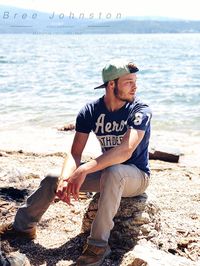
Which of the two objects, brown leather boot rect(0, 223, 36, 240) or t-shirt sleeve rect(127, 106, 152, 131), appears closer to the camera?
t-shirt sleeve rect(127, 106, 152, 131)

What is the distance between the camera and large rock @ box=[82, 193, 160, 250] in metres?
4.55

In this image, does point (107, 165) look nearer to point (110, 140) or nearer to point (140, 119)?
point (110, 140)

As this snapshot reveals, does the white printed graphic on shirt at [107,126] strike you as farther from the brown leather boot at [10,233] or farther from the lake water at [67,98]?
the lake water at [67,98]

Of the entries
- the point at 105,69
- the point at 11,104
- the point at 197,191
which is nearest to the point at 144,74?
the point at 11,104

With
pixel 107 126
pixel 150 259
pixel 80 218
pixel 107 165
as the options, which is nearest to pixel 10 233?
pixel 80 218

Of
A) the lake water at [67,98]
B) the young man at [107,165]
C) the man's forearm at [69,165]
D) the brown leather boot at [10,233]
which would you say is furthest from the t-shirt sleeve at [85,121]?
the lake water at [67,98]

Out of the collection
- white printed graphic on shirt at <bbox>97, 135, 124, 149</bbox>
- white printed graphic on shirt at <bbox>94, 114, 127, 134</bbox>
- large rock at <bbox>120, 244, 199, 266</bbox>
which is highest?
white printed graphic on shirt at <bbox>94, 114, 127, 134</bbox>

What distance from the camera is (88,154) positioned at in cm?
892

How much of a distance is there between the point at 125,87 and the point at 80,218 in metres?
1.62

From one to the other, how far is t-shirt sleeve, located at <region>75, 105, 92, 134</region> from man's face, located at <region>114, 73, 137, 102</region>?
31 cm

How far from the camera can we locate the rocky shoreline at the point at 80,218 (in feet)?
14.8

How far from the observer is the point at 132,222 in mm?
4570

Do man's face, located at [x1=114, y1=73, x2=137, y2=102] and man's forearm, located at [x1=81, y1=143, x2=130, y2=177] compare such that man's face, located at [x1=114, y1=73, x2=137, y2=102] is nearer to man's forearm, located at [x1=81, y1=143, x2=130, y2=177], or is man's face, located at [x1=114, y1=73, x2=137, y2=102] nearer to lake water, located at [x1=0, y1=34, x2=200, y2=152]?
man's forearm, located at [x1=81, y1=143, x2=130, y2=177]

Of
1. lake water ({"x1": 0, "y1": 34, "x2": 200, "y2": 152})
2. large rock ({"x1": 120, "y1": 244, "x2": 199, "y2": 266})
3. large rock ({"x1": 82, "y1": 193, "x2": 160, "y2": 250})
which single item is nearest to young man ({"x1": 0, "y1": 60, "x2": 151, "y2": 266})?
large rock ({"x1": 82, "y1": 193, "x2": 160, "y2": 250})
